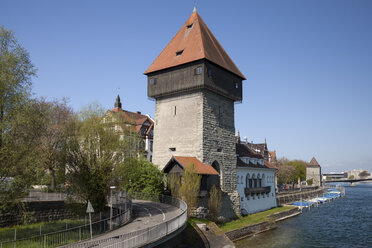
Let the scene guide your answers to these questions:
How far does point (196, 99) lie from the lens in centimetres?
3281

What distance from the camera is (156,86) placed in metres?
35.9

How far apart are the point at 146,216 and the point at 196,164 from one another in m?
9.73

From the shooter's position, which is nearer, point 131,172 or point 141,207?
point 131,172

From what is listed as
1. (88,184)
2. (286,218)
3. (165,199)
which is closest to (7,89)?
(88,184)

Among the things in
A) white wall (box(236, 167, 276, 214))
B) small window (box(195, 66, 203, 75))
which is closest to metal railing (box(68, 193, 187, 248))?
small window (box(195, 66, 203, 75))

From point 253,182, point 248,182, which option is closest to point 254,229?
point 248,182

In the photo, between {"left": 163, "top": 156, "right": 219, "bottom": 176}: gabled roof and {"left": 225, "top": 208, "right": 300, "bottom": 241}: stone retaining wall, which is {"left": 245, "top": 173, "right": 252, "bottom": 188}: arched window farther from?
{"left": 163, "top": 156, "right": 219, "bottom": 176}: gabled roof

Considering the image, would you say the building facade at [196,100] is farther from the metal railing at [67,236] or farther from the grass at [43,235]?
the grass at [43,235]

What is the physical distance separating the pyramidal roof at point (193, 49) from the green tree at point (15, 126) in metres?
19.1

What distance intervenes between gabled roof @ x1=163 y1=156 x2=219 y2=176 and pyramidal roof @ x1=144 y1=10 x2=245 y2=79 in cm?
1052

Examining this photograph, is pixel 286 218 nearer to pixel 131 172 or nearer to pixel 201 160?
pixel 201 160

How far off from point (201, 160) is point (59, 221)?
553 inches

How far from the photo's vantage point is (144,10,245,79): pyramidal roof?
110 feet

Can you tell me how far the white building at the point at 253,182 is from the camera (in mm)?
38344
